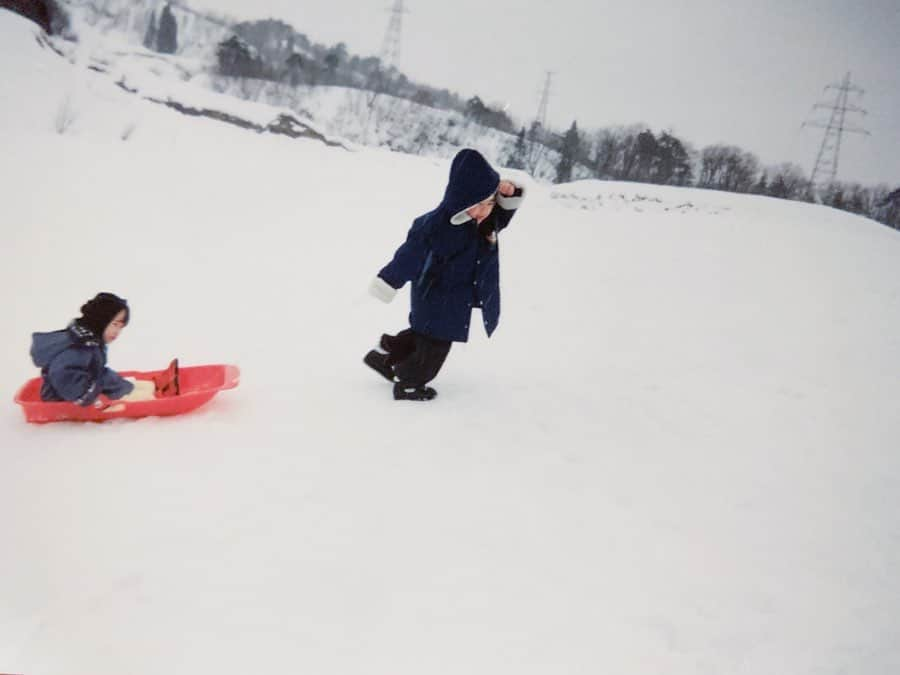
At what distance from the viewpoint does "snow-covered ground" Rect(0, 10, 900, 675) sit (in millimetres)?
1515

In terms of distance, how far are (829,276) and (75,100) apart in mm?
11949

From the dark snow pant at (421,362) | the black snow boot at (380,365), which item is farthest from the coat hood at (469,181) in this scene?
the black snow boot at (380,365)

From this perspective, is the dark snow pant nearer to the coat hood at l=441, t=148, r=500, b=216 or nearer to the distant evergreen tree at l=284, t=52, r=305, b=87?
the coat hood at l=441, t=148, r=500, b=216

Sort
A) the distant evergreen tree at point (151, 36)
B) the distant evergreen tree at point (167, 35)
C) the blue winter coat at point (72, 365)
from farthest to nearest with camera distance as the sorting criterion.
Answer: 1. the distant evergreen tree at point (167, 35)
2. the distant evergreen tree at point (151, 36)
3. the blue winter coat at point (72, 365)

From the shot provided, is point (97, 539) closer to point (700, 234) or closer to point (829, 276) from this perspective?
point (829, 276)

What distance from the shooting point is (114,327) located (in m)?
2.54

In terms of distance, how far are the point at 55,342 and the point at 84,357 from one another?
159mm

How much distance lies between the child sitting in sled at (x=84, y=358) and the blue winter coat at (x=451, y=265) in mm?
1324

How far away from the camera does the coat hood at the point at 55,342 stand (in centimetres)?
238

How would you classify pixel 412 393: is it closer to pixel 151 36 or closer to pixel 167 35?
pixel 151 36

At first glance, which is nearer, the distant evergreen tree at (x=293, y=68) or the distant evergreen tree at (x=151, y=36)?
the distant evergreen tree at (x=293, y=68)

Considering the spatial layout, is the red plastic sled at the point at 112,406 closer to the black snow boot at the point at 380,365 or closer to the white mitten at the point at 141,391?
the white mitten at the point at 141,391

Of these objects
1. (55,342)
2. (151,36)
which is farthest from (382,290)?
(151,36)

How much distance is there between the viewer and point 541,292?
20.2ft
